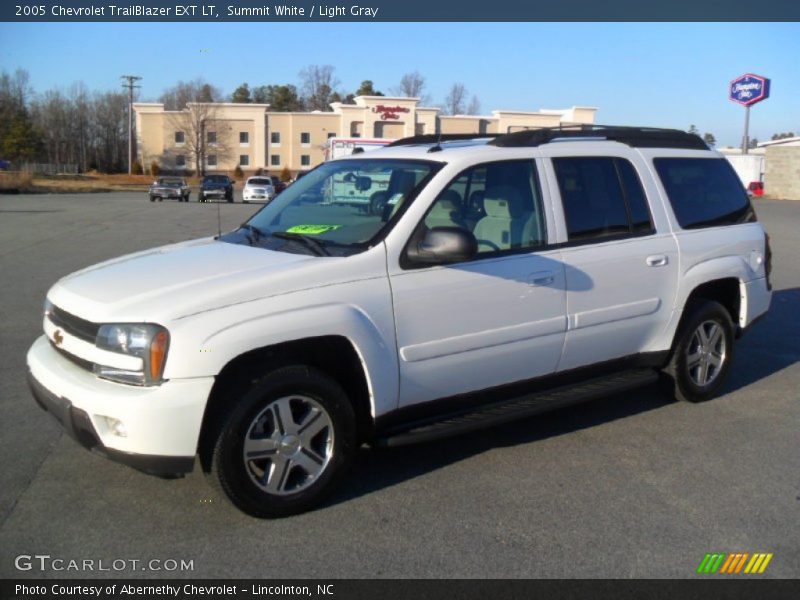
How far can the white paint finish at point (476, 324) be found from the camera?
4367 millimetres

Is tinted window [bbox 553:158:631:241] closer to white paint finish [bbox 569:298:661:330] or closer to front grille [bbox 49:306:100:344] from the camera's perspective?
white paint finish [bbox 569:298:661:330]

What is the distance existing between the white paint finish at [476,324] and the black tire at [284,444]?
44 cm

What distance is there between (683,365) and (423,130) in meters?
74.2

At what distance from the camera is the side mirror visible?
4.30 meters

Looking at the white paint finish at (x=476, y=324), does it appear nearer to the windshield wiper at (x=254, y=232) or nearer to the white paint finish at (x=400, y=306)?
the white paint finish at (x=400, y=306)

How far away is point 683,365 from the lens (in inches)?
235

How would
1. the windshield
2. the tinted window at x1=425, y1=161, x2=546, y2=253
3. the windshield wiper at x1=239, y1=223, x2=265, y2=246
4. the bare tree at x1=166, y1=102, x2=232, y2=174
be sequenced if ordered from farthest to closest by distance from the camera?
the bare tree at x1=166, y1=102, x2=232, y2=174, the windshield wiper at x1=239, y1=223, x2=265, y2=246, the tinted window at x1=425, y1=161, x2=546, y2=253, the windshield

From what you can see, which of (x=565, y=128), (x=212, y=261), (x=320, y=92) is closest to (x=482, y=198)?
(x=565, y=128)

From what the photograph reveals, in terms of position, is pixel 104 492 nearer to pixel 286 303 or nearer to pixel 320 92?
pixel 286 303

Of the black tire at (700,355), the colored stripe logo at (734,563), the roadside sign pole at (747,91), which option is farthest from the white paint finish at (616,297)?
the roadside sign pole at (747,91)

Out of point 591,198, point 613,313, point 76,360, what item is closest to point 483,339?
point 613,313

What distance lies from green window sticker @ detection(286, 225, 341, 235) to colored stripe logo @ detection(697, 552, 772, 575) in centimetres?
266

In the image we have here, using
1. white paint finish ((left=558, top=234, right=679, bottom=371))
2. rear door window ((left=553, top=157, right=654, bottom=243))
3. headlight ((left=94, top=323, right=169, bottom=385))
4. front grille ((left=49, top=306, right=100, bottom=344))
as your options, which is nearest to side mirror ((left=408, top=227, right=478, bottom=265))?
white paint finish ((left=558, top=234, right=679, bottom=371))

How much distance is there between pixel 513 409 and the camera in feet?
15.9
